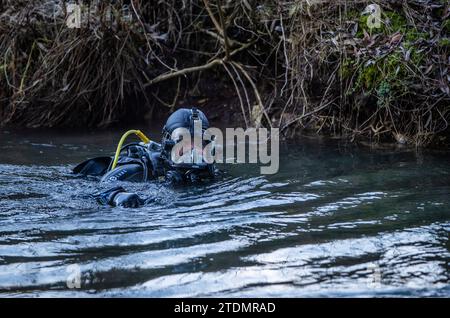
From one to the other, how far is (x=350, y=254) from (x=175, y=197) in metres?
2.11

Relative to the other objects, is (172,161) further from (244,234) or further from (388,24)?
(388,24)

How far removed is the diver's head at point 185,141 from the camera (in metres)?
6.37

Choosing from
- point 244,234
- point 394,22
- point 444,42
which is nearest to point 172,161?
point 244,234

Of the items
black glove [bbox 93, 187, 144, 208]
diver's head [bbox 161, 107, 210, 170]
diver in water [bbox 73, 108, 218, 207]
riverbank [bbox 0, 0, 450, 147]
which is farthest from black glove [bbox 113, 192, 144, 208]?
riverbank [bbox 0, 0, 450, 147]

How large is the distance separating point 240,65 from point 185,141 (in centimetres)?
399

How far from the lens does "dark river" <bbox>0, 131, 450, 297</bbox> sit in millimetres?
4020

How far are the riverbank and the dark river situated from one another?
1.07m

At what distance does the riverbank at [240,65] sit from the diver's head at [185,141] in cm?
257

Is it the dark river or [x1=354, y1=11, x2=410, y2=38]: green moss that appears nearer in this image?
the dark river

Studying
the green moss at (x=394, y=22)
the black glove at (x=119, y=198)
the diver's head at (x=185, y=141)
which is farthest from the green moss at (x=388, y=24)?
the black glove at (x=119, y=198)

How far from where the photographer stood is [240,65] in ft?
33.7

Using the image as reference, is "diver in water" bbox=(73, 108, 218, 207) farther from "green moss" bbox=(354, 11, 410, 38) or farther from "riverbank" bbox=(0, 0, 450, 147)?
"green moss" bbox=(354, 11, 410, 38)

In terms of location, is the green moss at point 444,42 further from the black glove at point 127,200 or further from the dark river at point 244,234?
the black glove at point 127,200

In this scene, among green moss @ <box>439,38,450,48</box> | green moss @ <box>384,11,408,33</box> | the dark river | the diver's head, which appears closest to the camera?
the dark river
